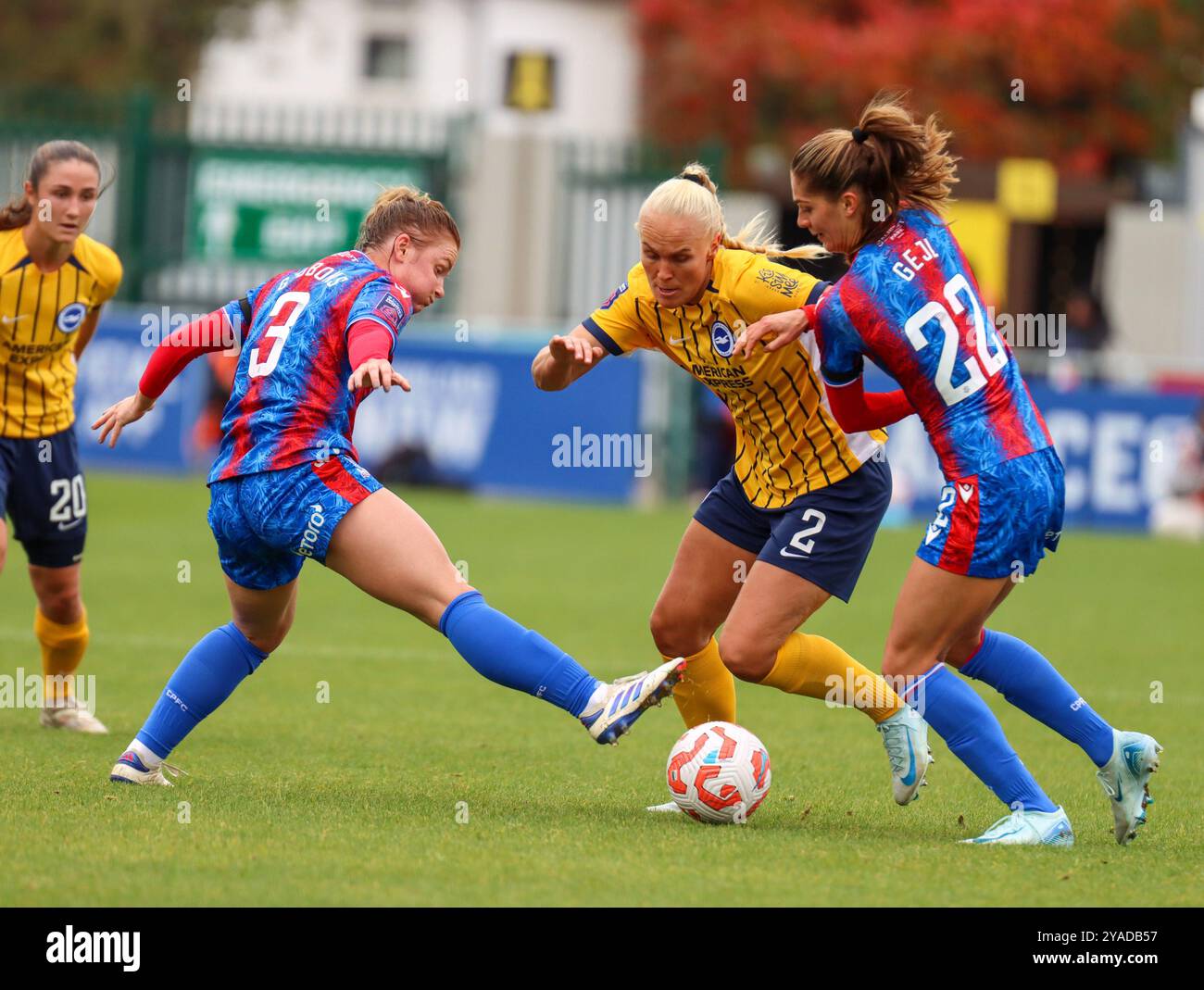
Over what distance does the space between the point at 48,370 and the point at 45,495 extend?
19.2 inches

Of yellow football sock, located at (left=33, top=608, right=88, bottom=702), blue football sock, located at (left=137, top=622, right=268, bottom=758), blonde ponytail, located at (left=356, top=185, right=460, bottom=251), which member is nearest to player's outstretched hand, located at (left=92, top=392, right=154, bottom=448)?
blue football sock, located at (left=137, top=622, right=268, bottom=758)

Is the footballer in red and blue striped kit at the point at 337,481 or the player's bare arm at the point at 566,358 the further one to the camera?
the player's bare arm at the point at 566,358

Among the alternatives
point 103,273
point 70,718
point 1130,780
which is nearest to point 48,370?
point 103,273

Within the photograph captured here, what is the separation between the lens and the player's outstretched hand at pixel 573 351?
225 inches

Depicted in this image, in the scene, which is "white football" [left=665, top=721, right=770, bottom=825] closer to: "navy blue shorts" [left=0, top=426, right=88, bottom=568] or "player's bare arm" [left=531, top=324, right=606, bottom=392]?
"player's bare arm" [left=531, top=324, right=606, bottom=392]

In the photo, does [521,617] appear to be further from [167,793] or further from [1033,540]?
[1033,540]

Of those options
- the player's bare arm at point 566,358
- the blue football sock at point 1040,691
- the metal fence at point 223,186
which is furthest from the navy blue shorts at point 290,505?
the metal fence at point 223,186

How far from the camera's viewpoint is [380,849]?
4.91 meters

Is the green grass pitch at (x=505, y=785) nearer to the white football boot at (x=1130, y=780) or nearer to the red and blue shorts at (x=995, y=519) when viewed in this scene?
the white football boot at (x=1130, y=780)

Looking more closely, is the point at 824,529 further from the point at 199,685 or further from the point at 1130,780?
the point at 199,685

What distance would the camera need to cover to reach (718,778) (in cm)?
553

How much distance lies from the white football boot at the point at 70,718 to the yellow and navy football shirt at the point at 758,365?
268 centimetres

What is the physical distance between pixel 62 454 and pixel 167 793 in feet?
6.24

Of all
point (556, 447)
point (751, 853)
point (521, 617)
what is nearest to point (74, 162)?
point (751, 853)
